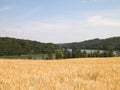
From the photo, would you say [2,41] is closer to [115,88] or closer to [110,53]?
[110,53]

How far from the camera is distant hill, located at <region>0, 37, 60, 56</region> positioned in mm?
137387

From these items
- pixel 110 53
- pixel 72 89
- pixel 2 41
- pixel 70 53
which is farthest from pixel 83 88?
pixel 2 41

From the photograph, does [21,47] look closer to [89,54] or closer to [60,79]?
[89,54]

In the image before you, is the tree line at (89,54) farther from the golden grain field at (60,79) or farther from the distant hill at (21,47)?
the golden grain field at (60,79)

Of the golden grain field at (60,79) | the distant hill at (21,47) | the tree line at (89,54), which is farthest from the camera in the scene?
the distant hill at (21,47)

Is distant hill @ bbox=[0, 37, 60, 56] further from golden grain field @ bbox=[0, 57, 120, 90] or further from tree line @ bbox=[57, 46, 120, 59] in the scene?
golden grain field @ bbox=[0, 57, 120, 90]

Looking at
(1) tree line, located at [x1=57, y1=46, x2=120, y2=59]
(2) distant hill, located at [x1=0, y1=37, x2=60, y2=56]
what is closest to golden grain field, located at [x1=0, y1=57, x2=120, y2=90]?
(1) tree line, located at [x1=57, y1=46, x2=120, y2=59]

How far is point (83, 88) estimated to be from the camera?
4.63 m

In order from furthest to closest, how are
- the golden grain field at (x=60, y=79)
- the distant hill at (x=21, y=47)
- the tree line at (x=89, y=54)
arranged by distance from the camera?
the distant hill at (x=21, y=47) → the tree line at (x=89, y=54) → the golden grain field at (x=60, y=79)

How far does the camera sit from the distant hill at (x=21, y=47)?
137387 mm

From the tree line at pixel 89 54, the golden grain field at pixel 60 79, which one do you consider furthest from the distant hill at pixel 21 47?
the golden grain field at pixel 60 79

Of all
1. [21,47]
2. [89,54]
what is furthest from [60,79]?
[21,47]

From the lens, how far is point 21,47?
150 metres

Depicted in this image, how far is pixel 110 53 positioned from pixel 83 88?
3427 inches
